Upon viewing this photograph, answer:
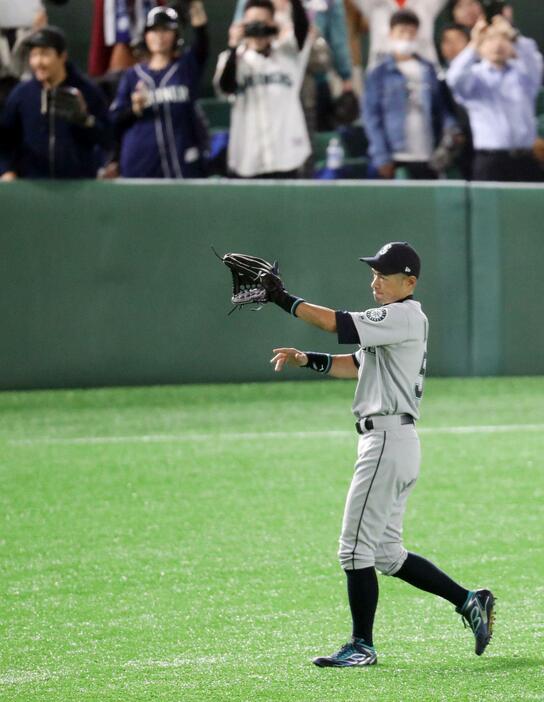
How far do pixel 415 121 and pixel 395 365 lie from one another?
7.60m

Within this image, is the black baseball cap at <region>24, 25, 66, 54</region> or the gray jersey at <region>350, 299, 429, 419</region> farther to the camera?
the black baseball cap at <region>24, 25, 66, 54</region>

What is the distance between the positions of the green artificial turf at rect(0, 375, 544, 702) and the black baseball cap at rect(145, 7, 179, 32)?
9.98 ft

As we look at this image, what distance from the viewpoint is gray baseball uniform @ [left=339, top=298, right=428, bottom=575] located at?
4.80 metres

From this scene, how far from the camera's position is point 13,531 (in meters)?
7.22

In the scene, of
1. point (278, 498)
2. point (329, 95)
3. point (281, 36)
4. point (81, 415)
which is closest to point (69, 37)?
point (329, 95)

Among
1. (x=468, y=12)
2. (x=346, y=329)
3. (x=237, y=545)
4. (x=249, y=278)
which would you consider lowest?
(x=237, y=545)

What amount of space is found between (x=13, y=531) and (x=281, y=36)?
5.96m

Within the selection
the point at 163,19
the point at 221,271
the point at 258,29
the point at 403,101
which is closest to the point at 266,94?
the point at 258,29

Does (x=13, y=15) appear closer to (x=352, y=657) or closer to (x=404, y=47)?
(x=404, y=47)

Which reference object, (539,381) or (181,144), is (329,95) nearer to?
(181,144)

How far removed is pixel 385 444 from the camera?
4.82 metres

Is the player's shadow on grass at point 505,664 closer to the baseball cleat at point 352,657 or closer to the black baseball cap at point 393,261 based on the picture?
the baseball cleat at point 352,657

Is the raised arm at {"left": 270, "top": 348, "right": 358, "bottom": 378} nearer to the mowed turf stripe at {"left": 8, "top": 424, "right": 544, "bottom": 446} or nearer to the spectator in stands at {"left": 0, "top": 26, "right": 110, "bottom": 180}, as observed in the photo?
the mowed turf stripe at {"left": 8, "top": 424, "right": 544, "bottom": 446}

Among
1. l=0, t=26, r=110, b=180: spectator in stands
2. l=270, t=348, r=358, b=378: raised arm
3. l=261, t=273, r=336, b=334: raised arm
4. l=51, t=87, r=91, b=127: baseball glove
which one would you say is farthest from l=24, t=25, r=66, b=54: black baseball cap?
l=261, t=273, r=336, b=334: raised arm
